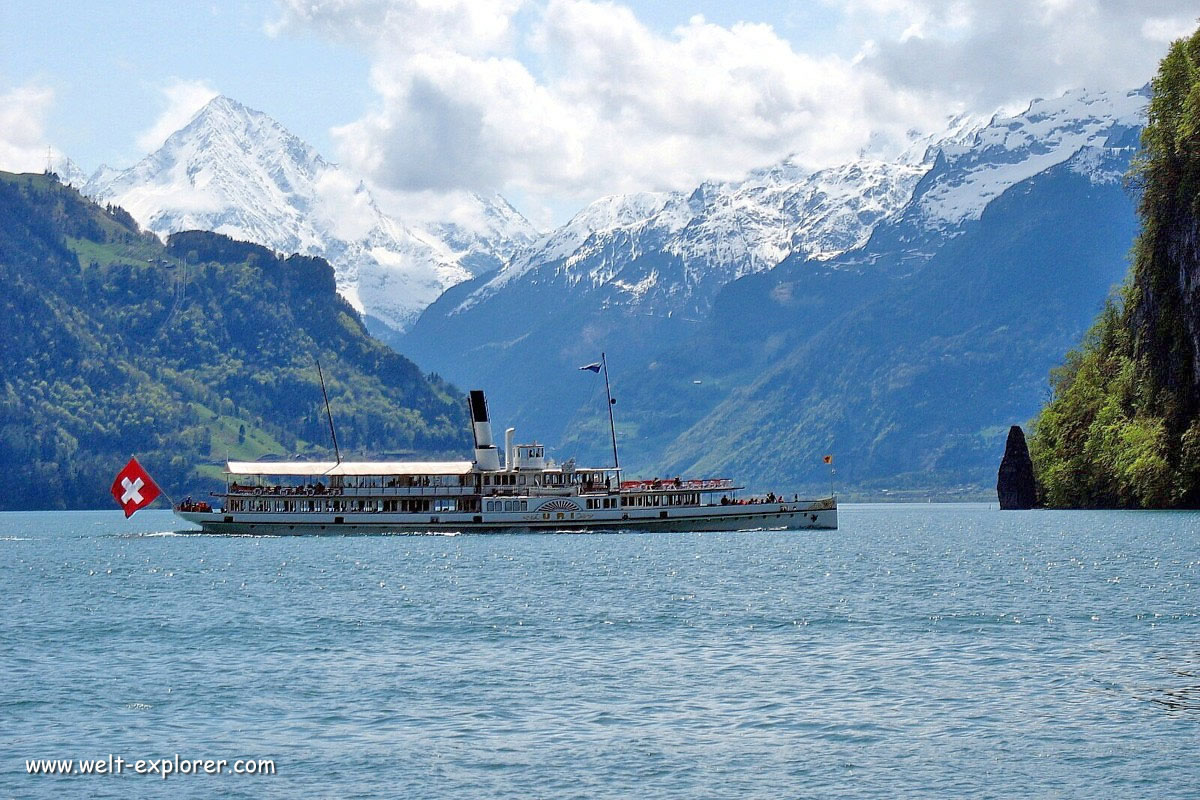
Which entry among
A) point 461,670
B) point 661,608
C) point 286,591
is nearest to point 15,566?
point 286,591

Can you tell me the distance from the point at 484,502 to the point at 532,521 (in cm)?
579

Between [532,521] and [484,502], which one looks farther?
[484,502]

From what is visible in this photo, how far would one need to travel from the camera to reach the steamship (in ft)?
598

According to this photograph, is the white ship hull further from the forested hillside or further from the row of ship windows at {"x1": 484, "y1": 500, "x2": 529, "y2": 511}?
the forested hillside

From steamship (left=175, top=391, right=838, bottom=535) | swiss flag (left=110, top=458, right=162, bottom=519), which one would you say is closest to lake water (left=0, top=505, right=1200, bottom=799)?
swiss flag (left=110, top=458, right=162, bottom=519)

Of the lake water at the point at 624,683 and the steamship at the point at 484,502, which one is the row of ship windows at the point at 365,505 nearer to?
the steamship at the point at 484,502

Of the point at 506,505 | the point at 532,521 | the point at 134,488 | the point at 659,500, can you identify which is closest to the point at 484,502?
the point at 506,505

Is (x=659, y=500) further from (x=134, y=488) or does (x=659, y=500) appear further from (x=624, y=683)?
(x=624, y=683)

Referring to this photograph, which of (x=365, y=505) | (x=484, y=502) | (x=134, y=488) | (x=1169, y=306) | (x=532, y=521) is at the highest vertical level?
(x=1169, y=306)

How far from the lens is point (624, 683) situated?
63031 millimetres

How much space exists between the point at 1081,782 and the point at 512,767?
53.5 feet

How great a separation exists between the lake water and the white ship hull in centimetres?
6272

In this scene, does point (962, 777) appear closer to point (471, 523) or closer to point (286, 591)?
point (286, 591)

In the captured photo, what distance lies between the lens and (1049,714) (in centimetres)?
5497
